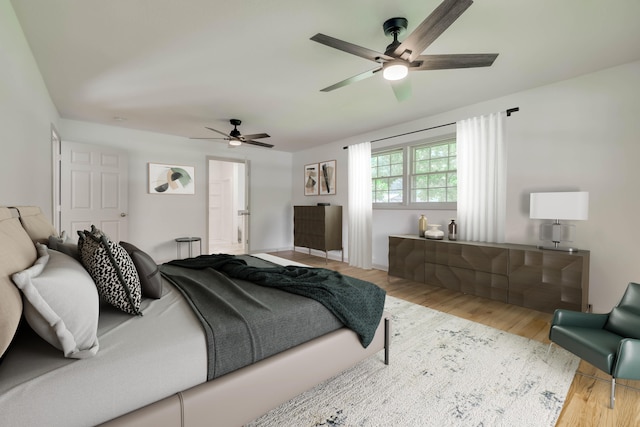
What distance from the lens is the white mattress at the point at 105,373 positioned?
90 cm

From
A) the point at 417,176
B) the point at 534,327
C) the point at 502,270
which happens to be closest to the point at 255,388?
the point at 534,327

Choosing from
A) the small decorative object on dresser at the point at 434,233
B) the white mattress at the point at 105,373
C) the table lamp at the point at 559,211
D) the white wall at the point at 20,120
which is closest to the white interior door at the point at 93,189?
the white wall at the point at 20,120

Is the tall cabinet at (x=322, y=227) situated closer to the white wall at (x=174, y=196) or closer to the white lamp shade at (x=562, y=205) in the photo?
the white wall at (x=174, y=196)

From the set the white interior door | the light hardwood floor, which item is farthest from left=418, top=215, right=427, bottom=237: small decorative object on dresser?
the white interior door

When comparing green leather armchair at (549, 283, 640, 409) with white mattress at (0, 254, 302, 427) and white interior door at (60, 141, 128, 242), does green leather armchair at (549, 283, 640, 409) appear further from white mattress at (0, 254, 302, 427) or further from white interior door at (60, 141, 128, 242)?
white interior door at (60, 141, 128, 242)

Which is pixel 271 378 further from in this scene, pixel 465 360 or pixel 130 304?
pixel 465 360

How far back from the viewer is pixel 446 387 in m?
1.80

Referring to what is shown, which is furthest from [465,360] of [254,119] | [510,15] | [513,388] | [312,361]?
[254,119]

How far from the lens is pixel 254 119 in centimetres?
430

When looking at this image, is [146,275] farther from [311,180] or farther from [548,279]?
[311,180]

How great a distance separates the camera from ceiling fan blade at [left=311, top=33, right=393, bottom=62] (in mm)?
1733

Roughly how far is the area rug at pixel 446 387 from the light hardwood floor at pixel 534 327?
7 centimetres

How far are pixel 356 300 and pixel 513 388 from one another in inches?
44.9

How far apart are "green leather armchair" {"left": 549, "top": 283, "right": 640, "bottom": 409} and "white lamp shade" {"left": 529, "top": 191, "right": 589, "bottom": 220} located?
34.2 inches
